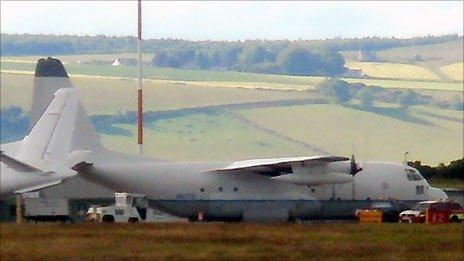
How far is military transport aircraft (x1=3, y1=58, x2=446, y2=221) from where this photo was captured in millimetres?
69750

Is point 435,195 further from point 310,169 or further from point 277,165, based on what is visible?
point 277,165

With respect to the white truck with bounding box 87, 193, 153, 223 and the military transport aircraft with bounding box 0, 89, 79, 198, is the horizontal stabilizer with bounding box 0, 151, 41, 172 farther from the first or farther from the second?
the white truck with bounding box 87, 193, 153, 223

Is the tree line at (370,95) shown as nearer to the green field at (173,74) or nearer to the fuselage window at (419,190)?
the green field at (173,74)

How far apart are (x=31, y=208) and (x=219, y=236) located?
25989mm

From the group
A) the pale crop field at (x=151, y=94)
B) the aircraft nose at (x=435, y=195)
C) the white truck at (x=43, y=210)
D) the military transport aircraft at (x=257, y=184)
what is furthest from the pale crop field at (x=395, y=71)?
the white truck at (x=43, y=210)

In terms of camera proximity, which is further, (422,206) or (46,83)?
(46,83)

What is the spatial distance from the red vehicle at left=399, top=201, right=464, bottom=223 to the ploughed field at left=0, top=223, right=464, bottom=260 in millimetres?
15536

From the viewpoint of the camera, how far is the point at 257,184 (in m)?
74.1

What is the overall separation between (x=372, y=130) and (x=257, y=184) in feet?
203

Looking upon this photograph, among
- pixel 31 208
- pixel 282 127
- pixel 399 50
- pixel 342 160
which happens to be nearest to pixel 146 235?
pixel 31 208

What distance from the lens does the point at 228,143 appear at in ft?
401

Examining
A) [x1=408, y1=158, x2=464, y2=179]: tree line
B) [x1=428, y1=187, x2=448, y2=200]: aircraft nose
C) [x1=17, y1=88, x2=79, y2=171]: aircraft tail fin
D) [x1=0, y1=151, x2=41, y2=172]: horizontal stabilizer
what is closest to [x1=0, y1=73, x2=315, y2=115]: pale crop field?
[x1=408, y1=158, x2=464, y2=179]: tree line

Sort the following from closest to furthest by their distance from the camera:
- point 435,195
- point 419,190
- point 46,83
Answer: point 419,190 < point 435,195 < point 46,83

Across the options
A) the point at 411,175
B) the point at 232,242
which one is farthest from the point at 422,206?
the point at 232,242
